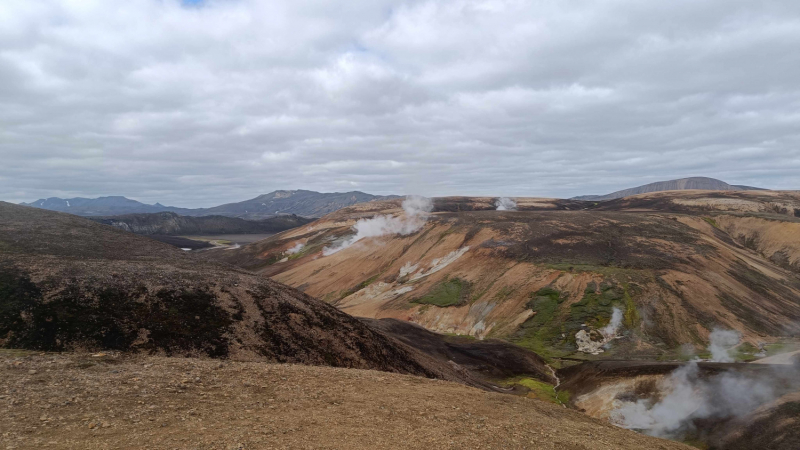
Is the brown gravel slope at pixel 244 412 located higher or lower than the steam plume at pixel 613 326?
higher

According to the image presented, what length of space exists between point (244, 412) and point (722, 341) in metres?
45.2

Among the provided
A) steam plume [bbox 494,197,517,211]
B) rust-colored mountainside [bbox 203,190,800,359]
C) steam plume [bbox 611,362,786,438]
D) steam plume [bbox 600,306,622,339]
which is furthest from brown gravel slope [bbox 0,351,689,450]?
steam plume [bbox 494,197,517,211]

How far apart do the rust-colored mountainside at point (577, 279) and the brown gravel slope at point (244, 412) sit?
1182 inches

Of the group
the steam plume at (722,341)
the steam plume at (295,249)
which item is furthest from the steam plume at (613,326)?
the steam plume at (295,249)

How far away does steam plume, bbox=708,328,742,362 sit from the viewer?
37916 mm

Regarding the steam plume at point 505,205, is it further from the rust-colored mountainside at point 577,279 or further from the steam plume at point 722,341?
the steam plume at point 722,341

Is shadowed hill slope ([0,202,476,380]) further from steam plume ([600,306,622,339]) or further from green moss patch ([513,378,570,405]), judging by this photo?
steam plume ([600,306,622,339])

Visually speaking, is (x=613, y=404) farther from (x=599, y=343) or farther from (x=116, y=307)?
(x=116, y=307)

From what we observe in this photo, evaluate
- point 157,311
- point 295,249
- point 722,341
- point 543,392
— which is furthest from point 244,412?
point 295,249

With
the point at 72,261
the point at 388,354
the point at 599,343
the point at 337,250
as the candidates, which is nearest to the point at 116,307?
the point at 72,261

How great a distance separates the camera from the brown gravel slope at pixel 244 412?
970 cm

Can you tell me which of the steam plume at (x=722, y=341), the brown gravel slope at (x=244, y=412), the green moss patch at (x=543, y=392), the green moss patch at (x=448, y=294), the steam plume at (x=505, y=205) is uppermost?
the steam plume at (x=505, y=205)

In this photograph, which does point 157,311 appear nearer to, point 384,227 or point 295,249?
point 384,227

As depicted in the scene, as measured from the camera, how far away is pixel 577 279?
168ft
